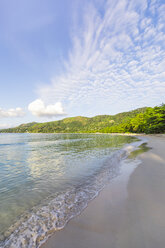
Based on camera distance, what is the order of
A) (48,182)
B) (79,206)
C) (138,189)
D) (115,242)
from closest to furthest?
(115,242)
(79,206)
(138,189)
(48,182)

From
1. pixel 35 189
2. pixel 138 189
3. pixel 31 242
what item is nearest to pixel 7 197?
pixel 35 189

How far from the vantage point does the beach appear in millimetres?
3176

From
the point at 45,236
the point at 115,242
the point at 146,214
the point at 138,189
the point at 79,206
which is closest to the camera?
the point at 115,242

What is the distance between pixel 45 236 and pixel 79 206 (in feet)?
6.21

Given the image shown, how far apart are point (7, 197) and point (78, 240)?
5.02 meters

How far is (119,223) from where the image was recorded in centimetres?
387

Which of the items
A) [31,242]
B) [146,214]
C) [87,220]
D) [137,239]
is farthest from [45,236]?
[146,214]

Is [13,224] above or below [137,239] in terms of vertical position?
below

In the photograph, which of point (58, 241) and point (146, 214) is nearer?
point (58, 241)

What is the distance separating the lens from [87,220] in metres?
4.21

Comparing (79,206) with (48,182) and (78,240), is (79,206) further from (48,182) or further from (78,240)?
(48,182)

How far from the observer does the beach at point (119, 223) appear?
10.4 feet

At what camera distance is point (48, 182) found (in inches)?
328

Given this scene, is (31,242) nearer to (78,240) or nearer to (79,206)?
(78,240)
